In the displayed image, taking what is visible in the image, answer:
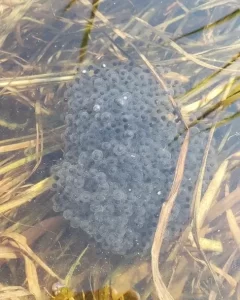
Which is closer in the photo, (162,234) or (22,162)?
(162,234)

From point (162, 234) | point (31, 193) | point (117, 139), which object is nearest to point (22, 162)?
point (31, 193)

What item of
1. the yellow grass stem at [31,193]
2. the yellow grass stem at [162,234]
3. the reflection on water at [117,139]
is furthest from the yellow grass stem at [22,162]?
the yellow grass stem at [162,234]

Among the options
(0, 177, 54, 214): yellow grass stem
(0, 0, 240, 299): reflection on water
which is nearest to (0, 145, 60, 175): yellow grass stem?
(0, 0, 240, 299): reflection on water

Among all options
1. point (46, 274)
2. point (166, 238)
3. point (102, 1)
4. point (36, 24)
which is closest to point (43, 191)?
point (46, 274)

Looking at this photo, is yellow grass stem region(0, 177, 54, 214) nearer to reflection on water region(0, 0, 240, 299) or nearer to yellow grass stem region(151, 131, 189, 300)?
reflection on water region(0, 0, 240, 299)

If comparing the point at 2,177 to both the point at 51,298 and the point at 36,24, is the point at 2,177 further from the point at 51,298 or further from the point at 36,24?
the point at 36,24

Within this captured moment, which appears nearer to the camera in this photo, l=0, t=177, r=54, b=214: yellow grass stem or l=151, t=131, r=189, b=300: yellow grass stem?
l=151, t=131, r=189, b=300: yellow grass stem

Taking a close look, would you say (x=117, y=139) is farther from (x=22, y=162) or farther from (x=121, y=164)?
(x=22, y=162)

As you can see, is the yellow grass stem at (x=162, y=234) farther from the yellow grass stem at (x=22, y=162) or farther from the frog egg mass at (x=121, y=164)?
the yellow grass stem at (x=22, y=162)
